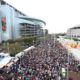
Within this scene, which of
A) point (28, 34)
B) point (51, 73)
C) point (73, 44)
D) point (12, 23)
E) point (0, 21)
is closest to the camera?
point (51, 73)

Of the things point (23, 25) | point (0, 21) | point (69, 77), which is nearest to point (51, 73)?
point (69, 77)

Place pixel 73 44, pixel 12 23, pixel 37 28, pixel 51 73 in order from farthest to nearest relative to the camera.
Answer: pixel 37 28 → pixel 12 23 → pixel 73 44 → pixel 51 73

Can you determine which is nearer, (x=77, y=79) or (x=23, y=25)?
(x=77, y=79)

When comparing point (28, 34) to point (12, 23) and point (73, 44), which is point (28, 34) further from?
point (73, 44)

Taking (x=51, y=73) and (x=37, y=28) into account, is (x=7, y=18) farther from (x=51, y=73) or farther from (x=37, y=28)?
(x=51, y=73)

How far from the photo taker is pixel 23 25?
300 ft

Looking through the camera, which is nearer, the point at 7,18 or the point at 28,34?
the point at 7,18

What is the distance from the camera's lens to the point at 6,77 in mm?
15289

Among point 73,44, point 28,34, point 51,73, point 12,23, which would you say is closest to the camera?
point 51,73

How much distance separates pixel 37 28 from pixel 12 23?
3180 centimetres

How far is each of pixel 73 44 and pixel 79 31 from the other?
4929 centimetres

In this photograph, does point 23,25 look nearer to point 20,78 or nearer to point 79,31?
point 79,31

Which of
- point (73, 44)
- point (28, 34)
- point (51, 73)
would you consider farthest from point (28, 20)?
point (51, 73)

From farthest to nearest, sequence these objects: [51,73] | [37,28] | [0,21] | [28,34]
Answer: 1. [37,28]
2. [28,34]
3. [0,21]
4. [51,73]
